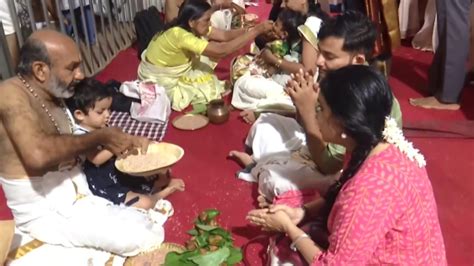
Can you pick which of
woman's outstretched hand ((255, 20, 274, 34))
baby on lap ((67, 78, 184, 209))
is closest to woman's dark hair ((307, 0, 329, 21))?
woman's outstretched hand ((255, 20, 274, 34))

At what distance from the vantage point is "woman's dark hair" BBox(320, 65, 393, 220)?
1580mm

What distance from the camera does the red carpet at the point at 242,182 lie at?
2.55m

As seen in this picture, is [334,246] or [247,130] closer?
[334,246]

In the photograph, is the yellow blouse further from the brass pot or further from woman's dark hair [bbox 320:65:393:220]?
woman's dark hair [bbox 320:65:393:220]

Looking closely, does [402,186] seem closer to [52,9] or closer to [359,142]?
[359,142]

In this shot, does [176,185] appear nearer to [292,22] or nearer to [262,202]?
[262,202]

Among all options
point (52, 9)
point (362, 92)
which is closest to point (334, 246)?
point (362, 92)

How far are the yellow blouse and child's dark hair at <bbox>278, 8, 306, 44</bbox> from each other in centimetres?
61

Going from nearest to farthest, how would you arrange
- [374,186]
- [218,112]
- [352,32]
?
[374,186], [352,32], [218,112]

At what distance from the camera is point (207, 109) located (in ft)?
12.1

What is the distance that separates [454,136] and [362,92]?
2071 millimetres

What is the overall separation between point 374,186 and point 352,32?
3.43 ft

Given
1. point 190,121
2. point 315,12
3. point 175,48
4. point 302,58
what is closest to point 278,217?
point 302,58

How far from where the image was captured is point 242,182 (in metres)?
2.98
